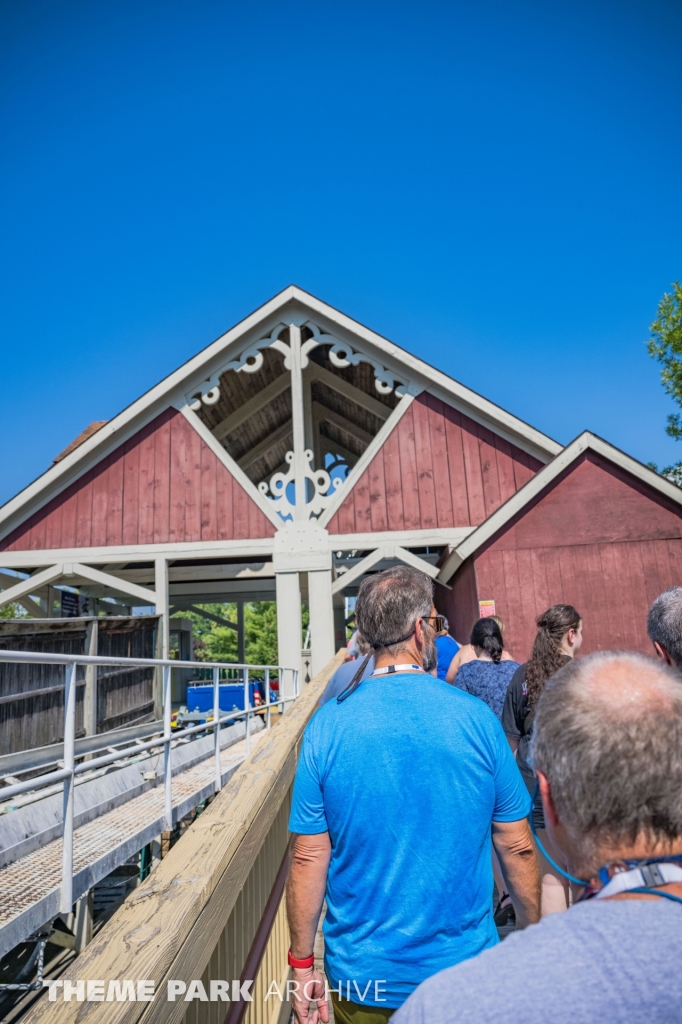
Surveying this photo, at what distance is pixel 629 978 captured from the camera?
0.84 m

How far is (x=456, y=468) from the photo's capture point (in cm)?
1219

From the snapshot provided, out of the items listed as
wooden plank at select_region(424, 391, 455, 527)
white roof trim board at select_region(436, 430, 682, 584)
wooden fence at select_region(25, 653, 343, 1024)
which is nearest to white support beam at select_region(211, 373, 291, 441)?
wooden plank at select_region(424, 391, 455, 527)

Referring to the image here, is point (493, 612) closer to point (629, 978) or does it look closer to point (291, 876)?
point (291, 876)

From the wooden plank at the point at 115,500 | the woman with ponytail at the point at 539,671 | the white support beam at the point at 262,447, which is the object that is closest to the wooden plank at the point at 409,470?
the wooden plank at the point at 115,500

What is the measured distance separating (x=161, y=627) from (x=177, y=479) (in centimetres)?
263

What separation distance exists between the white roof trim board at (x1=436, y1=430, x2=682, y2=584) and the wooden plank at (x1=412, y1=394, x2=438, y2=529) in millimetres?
2101

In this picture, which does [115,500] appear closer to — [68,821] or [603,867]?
[68,821]

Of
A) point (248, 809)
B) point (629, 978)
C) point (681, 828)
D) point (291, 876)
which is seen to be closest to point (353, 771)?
point (291, 876)

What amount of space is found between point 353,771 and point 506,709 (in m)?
1.89

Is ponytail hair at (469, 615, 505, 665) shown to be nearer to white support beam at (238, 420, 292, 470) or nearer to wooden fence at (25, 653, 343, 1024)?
wooden fence at (25, 653, 343, 1024)

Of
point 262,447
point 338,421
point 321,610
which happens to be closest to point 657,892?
point 321,610

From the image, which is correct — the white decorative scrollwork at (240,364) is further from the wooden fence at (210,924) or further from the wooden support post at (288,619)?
the wooden fence at (210,924)

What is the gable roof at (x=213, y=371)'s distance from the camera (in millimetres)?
11992

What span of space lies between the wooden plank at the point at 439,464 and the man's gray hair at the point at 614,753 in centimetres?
1092
